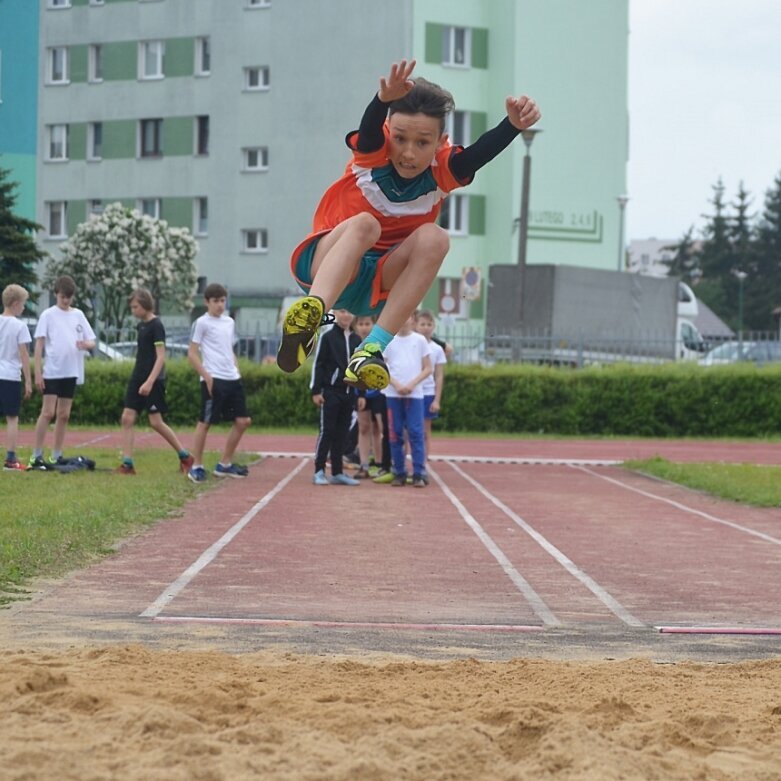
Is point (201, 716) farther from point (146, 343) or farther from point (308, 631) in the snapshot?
point (146, 343)

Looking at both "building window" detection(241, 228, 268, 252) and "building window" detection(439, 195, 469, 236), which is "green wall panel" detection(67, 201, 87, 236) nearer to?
"building window" detection(241, 228, 268, 252)

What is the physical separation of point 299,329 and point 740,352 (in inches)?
891

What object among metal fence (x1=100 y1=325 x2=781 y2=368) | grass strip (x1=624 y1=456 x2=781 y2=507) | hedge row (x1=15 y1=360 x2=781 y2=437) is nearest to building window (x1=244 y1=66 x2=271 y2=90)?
metal fence (x1=100 y1=325 x2=781 y2=368)

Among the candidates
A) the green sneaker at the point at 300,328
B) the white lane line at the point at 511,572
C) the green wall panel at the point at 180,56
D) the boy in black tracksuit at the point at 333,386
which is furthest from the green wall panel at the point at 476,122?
the green sneaker at the point at 300,328

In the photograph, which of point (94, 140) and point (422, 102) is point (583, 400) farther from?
point (94, 140)

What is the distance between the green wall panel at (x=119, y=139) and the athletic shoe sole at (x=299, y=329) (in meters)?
42.2

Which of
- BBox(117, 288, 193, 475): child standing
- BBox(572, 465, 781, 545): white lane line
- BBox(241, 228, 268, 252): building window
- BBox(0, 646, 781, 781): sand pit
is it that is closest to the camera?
BBox(0, 646, 781, 781): sand pit

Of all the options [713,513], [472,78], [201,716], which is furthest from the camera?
[472,78]

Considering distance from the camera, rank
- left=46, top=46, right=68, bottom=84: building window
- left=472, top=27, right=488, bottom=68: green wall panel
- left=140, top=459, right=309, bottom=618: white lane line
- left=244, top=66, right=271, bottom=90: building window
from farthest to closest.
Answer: left=46, top=46, right=68, bottom=84: building window → left=244, top=66, right=271, bottom=90: building window → left=472, top=27, right=488, bottom=68: green wall panel → left=140, top=459, right=309, bottom=618: white lane line

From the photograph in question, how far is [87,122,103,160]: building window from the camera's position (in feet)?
156

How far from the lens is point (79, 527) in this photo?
978 cm

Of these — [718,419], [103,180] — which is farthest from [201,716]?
[103,180]

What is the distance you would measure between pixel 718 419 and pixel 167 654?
69.2 feet

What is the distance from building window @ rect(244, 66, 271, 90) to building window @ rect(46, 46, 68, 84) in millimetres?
7188
